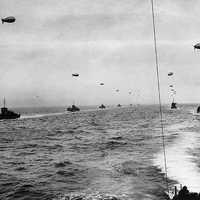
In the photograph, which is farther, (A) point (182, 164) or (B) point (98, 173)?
(A) point (182, 164)

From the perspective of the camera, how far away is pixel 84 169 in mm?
21500

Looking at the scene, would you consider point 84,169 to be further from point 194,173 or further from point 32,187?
point 194,173

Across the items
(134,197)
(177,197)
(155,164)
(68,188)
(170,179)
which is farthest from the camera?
(155,164)

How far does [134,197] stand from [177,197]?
3.10 m

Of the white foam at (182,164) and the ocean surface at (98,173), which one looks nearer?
the ocean surface at (98,173)

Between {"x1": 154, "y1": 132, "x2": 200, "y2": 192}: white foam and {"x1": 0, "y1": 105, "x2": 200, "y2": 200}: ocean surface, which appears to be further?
{"x1": 154, "y1": 132, "x2": 200, "y2": 192}: white foam

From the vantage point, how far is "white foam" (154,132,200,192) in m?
17.0

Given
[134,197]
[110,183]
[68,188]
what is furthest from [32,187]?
[134,197]

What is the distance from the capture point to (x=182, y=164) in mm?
21609

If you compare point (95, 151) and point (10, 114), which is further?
point (10, 114)

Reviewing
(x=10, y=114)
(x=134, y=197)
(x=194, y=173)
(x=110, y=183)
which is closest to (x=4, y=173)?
(x=110, y=183)

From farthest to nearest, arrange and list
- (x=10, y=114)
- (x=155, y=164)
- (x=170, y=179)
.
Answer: (x=10, y=114) < (x=155, y=164) < (x=170, y=179)

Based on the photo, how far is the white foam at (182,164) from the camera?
55.7 feet

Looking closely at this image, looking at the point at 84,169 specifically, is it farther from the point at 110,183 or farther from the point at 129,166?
the point at 110,183
